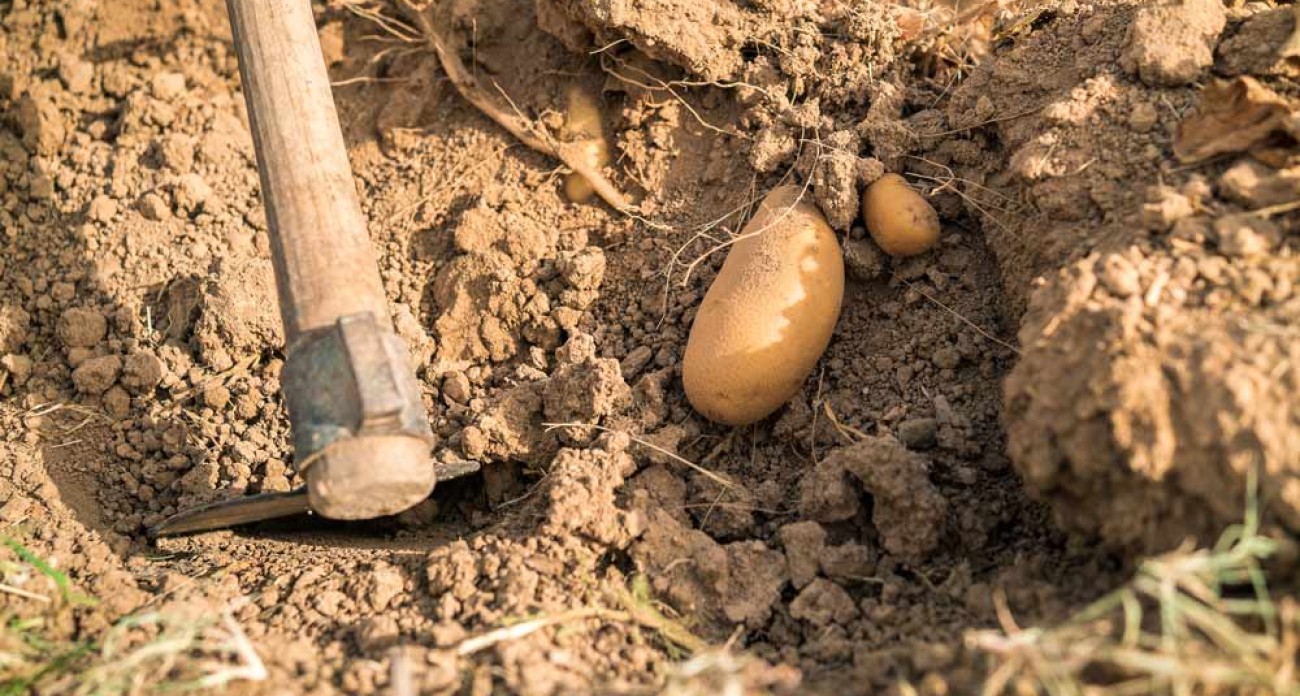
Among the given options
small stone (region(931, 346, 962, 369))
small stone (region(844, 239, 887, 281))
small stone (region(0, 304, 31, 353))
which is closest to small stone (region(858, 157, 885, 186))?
small stone (region(844, 239, 887, 281))

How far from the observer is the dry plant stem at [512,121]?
11.6 feet

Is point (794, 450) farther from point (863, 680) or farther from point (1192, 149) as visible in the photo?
point (1192, 149)

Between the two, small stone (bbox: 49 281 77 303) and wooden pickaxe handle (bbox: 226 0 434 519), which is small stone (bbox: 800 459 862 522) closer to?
wooden pickaxe handle (bbox: 226 0 434 519)

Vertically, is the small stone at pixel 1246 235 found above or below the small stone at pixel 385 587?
above

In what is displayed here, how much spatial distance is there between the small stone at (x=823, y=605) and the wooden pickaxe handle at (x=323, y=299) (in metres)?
0.92

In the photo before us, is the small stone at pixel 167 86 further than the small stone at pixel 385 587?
Yes

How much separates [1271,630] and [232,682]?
2.00 meters

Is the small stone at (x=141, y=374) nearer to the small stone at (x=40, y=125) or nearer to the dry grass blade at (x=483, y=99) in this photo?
the small stone at (x=40, y=125)

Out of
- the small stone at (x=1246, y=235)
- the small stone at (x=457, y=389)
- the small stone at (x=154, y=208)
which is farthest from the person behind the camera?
the small stone at (x=154, y=208)

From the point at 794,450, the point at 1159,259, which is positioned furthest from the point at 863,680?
the point at 1159,259

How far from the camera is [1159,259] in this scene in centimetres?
236

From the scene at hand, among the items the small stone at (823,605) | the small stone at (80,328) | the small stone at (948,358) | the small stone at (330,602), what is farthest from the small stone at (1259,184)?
the small stone at (80,328)

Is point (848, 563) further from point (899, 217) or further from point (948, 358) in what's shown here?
point (899, 217)

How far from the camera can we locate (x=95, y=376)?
339cm
